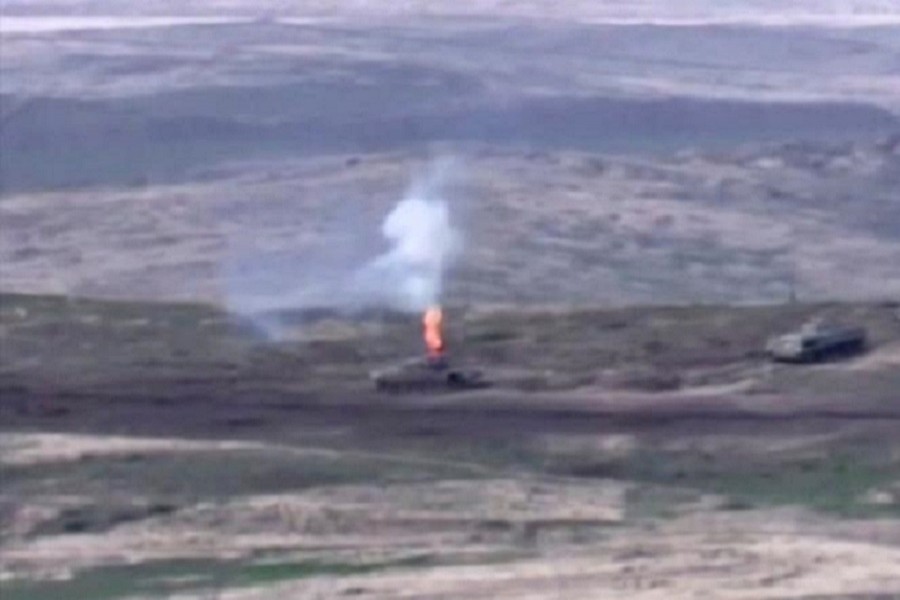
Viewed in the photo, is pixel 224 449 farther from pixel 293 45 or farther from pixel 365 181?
pixel 293 45

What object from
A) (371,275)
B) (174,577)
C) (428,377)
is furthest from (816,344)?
(174,577)

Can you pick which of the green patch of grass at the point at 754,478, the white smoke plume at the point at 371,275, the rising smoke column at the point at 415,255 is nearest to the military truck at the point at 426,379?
the white smoke plume at the point at 371,275

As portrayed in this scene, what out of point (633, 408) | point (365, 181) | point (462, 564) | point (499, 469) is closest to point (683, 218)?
point (365, 181)

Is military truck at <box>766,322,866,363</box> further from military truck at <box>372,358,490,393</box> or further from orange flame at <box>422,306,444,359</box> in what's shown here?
orange flame at <box>422,306,444,359</box>

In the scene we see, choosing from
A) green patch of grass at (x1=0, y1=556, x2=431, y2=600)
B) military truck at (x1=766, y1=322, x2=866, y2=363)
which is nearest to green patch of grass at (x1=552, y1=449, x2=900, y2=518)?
green patch of grass at (x1=0, y1=556, x2=431, y2=600)

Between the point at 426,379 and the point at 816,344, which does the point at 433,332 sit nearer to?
the point at 426,379

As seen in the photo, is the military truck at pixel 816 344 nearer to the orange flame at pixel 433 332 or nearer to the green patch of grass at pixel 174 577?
the orange flame at pixel 433 332
